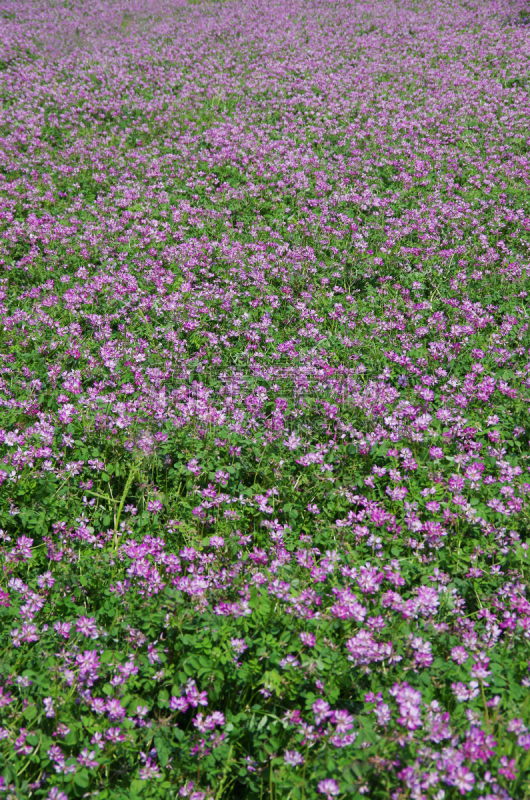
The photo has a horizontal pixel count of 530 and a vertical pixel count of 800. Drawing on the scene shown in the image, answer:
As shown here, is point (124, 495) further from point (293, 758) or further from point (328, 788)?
point (328, 788)

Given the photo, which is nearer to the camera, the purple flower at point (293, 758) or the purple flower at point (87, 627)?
the purple flower at point (293, 758)

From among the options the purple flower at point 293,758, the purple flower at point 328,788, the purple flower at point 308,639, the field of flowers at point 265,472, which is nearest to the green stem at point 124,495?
the field of flowers at point 265,472

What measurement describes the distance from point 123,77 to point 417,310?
596 inches

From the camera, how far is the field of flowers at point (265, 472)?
274cm

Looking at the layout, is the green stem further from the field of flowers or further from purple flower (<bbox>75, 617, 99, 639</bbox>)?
purple flower (<bbox>75, 617, 99, 639</bbox>)

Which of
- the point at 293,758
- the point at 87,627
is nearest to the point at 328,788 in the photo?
the point at 293,758

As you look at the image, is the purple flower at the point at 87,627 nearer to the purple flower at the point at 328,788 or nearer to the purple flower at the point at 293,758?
the purple flower at the point at 293,758

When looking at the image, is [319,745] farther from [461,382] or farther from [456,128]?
[456,128]

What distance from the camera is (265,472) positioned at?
4469mm

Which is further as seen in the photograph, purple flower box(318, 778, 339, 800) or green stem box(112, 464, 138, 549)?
green stem box(112, 464, 138, 549)

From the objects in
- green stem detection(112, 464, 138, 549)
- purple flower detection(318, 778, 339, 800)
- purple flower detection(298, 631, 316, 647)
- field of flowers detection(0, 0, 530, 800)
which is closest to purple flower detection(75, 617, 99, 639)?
field of flowers detection(0, 0, 530, 800)

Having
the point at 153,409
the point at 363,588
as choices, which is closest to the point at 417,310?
the point at 153,409

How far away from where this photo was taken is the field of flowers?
274 cm

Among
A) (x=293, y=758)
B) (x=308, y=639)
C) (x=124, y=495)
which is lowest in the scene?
(x=124, y=495)
